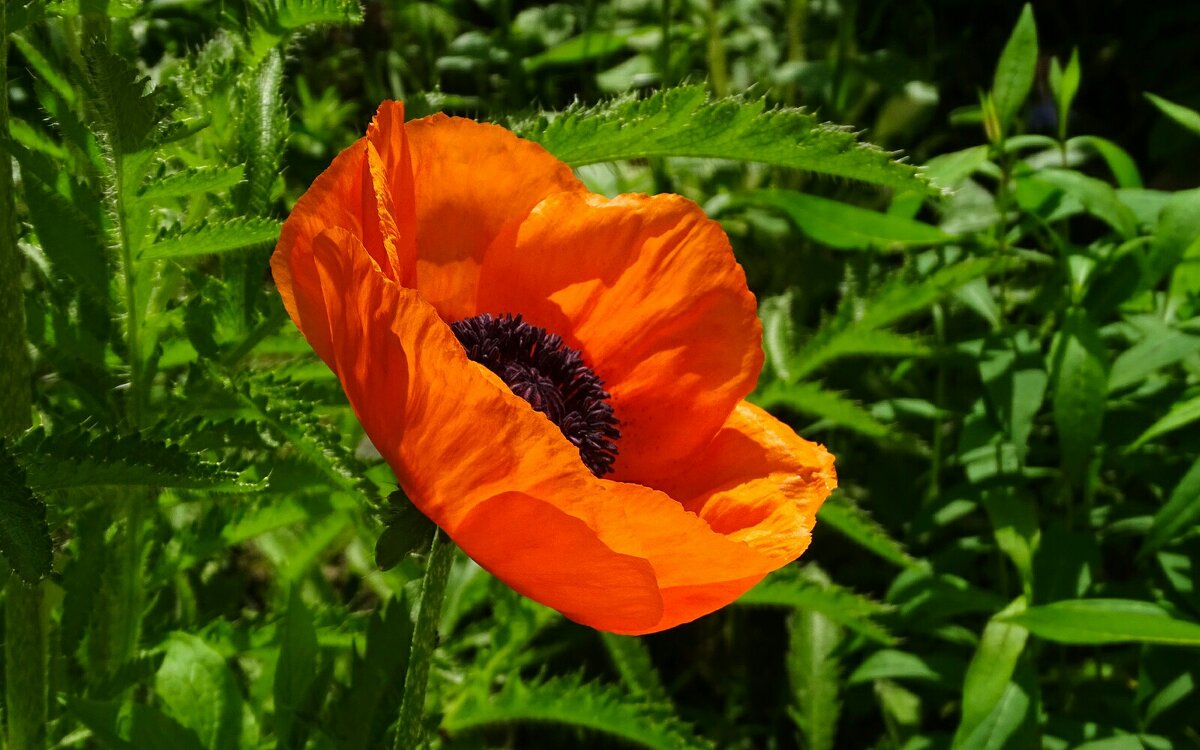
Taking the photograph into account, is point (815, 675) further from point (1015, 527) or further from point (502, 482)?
point (502, 482)

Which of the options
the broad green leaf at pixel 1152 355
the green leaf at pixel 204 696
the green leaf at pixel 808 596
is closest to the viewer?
the green leaf at pixel 204 696

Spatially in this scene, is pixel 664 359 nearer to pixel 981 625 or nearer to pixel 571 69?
pixel 981 625

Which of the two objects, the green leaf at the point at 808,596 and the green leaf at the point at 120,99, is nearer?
the green leaf at the point at 120,99

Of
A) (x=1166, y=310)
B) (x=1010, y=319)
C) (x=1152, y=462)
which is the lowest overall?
(x=1010, y=319)

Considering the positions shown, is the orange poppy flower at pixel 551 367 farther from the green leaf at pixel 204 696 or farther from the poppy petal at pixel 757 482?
the green leaf at pixel 204 696

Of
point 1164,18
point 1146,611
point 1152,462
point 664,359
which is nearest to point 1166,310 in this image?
point 1152,462

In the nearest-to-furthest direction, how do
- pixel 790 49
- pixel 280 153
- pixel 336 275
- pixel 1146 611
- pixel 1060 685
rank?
1. pixel 336 275
2. pixel 280 153
3. pixel 1146 611
4. pixel 1060 685
5. pixel 790 49

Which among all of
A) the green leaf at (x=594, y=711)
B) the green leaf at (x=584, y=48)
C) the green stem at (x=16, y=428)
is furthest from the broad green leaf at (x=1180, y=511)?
the green leaf at (x=584, y=48)
